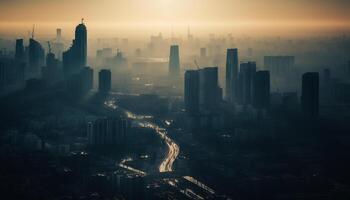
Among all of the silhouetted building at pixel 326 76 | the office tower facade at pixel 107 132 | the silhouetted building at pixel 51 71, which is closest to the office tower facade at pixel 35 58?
the silhouetted building at pixel 51 71

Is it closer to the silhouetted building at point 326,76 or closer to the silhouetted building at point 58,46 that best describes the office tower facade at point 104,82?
the silhouetted building at point 326,76

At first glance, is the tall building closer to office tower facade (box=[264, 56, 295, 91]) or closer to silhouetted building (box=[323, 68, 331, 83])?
office tower facade (box=[264, 56, 295, 91])

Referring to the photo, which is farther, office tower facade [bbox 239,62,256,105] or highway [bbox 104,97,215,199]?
office tower facade [bbox 239,62,256,105]

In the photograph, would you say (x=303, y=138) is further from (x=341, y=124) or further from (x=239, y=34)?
(x=239, y=34)

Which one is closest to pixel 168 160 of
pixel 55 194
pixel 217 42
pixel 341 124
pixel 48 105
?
pixel 55 194

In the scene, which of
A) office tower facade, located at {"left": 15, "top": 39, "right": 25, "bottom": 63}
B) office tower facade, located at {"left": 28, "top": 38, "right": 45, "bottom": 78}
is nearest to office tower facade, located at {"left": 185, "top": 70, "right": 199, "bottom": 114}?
office tower facade, located at {"left": 28, "top": 38, "right": 45, "bottom": 78}

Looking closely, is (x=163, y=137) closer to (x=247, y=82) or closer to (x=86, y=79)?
(x=247, y=82)
